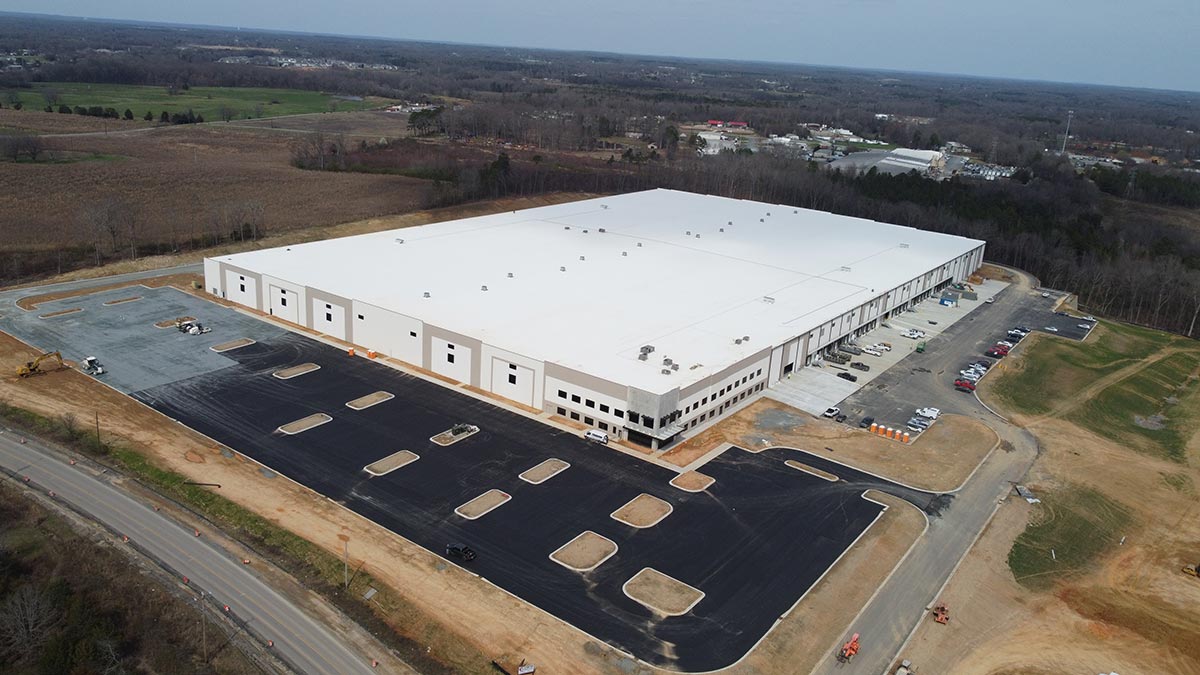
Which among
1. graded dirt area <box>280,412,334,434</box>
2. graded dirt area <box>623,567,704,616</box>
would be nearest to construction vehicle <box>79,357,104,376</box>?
graded dirt area <box>280,412,334,434</box>

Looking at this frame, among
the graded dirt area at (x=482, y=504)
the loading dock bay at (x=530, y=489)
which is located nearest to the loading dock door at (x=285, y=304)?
the loading dock bay at (x=530, y=489)

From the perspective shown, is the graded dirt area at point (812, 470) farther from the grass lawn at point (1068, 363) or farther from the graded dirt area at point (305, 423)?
the graded dirt area at point (305, 423)

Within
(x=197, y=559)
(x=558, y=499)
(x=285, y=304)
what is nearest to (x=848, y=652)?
(x=558, y=499)

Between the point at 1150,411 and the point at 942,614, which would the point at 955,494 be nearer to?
the point at 942,614

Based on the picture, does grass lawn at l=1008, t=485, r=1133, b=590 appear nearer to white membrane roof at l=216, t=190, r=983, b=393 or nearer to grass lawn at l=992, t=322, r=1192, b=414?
grass lawn at l=992, t=322, r=1192, b=414

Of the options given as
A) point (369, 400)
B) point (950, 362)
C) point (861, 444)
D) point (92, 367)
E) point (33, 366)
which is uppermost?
point (33, 366)


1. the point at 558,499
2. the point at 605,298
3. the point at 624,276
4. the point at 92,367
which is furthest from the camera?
the point at 624,276
